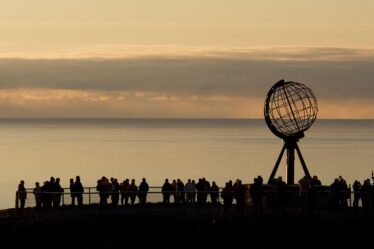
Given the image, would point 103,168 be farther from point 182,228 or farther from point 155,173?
point 182,228

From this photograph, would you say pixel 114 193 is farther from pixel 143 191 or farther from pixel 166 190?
pixel 166 190

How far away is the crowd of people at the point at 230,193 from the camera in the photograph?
170ft

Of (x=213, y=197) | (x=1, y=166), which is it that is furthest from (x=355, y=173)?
(x=213, y=197)

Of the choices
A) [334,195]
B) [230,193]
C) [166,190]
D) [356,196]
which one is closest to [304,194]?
[334,195]

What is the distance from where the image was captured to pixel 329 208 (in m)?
53.0

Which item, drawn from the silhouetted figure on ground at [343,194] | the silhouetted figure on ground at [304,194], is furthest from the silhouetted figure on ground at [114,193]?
the silhouetted figure on ground at [343,194]

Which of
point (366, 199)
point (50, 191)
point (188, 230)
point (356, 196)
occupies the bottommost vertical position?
point (188, 230)

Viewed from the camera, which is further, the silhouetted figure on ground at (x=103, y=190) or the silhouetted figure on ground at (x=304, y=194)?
the silhouetted figure on ground at (x=103, y=190)

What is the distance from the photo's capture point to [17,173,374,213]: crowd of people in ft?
170

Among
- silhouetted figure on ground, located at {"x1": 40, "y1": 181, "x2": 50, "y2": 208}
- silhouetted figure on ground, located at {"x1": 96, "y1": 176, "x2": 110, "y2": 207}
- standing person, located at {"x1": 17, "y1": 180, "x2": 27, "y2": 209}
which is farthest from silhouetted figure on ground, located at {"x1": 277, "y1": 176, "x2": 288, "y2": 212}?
standing person, located at {"x1": 17, "y1": 180, "x2": 27, "y2": 209}

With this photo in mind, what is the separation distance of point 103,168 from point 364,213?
291 feet

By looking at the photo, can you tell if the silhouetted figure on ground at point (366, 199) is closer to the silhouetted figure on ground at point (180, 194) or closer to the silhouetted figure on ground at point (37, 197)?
the silhouetted figure on ground at point (180, 194)

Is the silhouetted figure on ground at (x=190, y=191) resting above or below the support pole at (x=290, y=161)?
below

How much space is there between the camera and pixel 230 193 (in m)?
51.8
